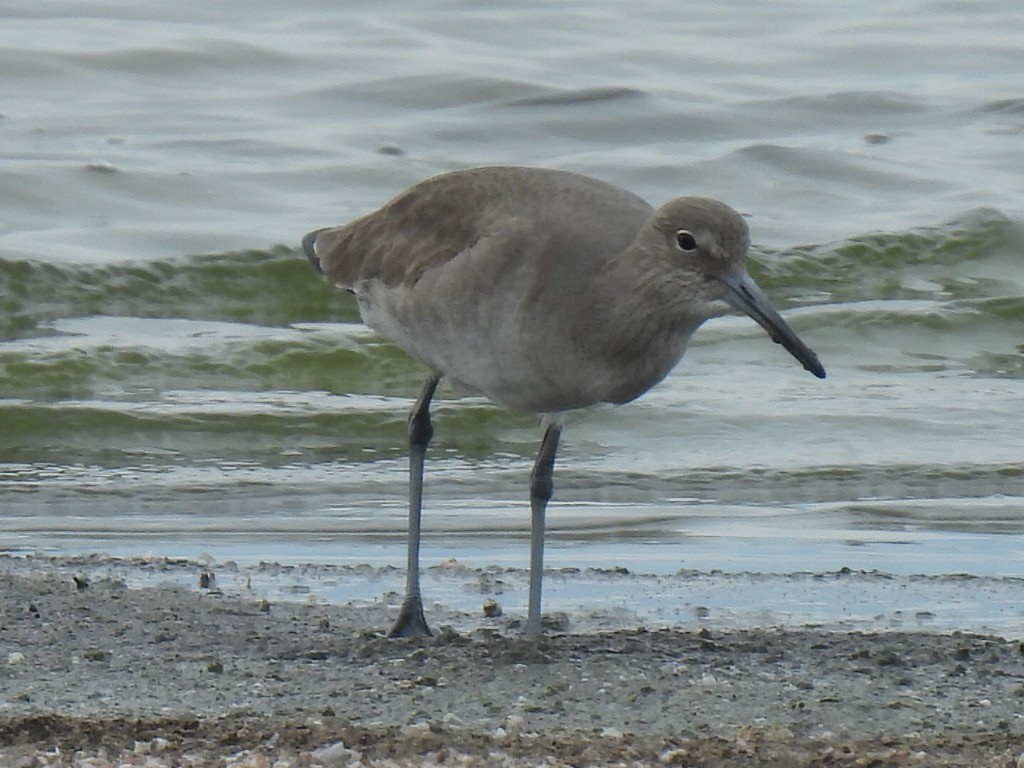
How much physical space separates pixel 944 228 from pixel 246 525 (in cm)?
618

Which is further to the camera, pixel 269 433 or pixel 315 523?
pixel 269 433

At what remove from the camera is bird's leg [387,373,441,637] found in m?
6.07

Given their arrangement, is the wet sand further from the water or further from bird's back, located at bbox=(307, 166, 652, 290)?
the water

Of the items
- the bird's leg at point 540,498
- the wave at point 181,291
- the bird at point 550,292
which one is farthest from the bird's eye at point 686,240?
the wave at point 181,291

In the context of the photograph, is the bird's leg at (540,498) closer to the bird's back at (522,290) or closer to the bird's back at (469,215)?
the bird's back at (522,290)

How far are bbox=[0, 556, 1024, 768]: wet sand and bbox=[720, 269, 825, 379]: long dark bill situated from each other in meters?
0.81

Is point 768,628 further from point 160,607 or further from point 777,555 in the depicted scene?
point 160,607

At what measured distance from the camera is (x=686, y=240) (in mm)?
5590

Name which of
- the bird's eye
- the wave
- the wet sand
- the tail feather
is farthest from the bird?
the wave

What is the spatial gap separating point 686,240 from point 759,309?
0.27 meters

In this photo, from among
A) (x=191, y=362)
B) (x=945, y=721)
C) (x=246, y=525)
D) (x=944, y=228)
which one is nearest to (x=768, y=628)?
(x=945, y=721)

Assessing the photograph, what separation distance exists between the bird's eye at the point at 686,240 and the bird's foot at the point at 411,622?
4.31 feet

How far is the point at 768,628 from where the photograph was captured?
6.17 meters

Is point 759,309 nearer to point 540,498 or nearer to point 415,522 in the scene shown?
point 540,498
